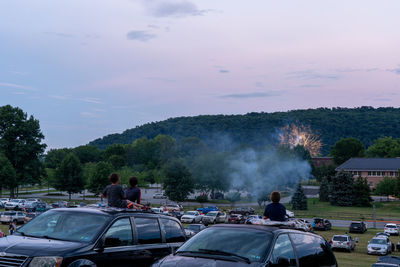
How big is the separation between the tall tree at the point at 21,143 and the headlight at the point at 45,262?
75927mm

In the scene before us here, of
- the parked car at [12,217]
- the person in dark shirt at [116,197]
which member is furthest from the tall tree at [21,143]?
the person in dark shirt at [116,197]

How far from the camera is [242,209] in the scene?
63844mm

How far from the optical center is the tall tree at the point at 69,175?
7875 cm

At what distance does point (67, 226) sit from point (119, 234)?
32.6 inches

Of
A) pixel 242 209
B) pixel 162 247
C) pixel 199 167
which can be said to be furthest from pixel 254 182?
pixel 162 247

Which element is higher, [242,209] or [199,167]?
[199,167]

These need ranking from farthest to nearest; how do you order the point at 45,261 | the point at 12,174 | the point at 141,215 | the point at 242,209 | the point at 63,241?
the point at 12,174
the point at 242,209
the point at 141,215
the point at 63,241
the point at 45,261

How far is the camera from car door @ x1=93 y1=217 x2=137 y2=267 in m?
7.14

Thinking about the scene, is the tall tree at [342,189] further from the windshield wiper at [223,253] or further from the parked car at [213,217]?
the windshield wiper at [223,253]

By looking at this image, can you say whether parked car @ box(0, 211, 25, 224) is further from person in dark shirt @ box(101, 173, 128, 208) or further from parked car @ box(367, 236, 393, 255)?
person in dark shirt @ box(101, 173, 128, 208)

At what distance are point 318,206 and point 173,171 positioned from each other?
26.6 meters

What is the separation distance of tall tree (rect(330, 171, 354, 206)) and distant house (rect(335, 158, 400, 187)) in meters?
21.5

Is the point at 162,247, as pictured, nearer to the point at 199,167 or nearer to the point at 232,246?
the point at 232,246

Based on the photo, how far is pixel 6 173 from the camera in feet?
239
